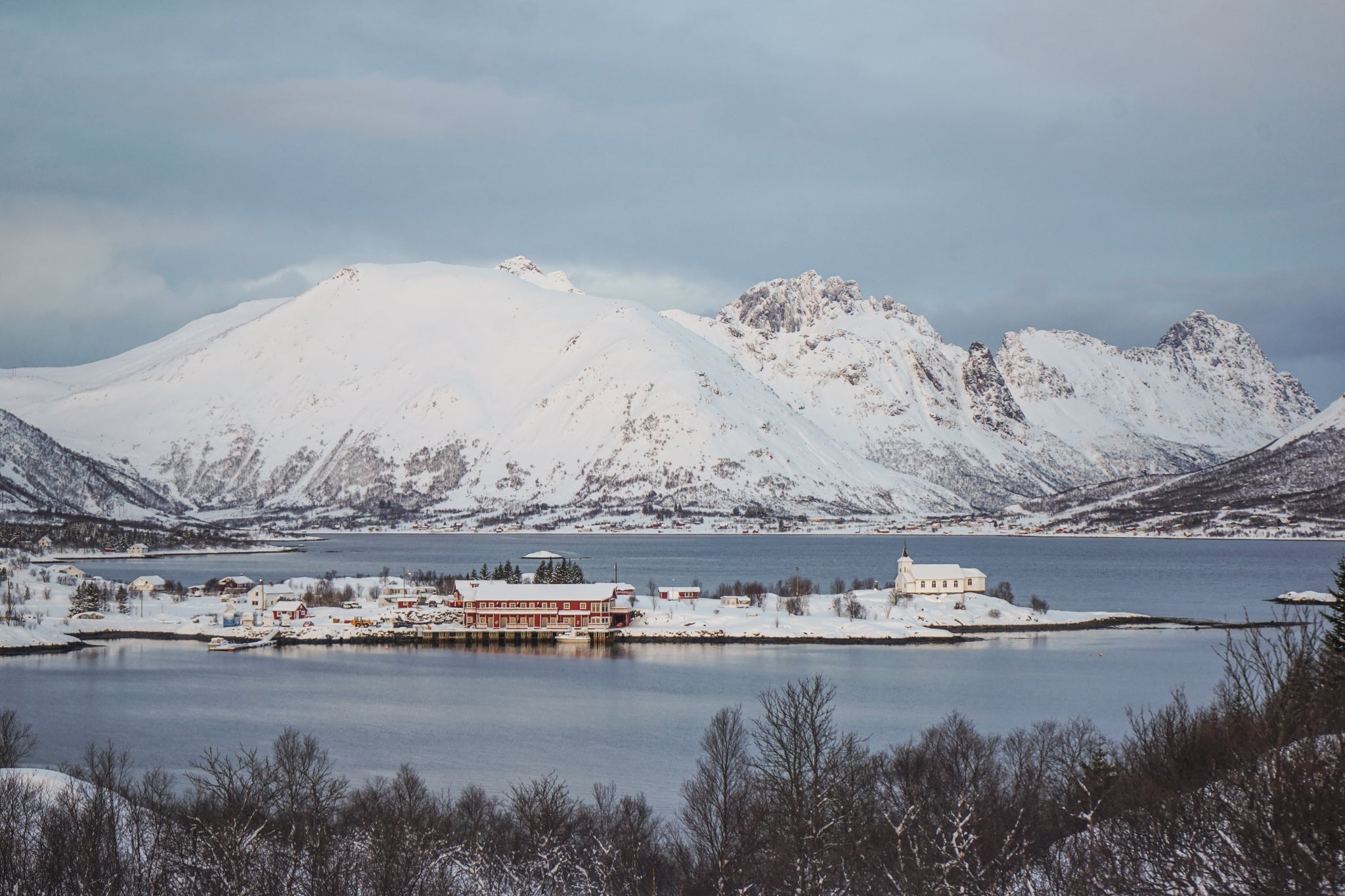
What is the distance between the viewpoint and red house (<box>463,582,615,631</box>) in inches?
3270

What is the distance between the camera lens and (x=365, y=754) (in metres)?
42.6

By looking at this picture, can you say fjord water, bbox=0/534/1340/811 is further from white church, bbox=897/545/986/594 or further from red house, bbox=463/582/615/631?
white church, bbox=897/545/986/594

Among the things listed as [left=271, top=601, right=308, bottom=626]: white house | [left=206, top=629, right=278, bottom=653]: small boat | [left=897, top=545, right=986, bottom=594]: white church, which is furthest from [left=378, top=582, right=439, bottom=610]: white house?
[left=897, top=545, right=986, bottom=594]: white church

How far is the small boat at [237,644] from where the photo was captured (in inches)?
2997

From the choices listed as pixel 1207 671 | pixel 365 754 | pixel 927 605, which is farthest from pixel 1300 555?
pixel 365 754

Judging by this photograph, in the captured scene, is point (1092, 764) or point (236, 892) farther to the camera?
point (1092, 764)

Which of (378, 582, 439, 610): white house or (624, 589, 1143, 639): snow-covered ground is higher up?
(378, 582, 439, 610): white house

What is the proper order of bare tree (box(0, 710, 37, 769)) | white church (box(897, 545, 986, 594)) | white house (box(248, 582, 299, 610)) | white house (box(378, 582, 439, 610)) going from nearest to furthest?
bare tree (box(0, 710, 37, 769)) → white house (box(248, 582, 299, 610)) → white house (box(378, 582, 439, 610)) → white church (box(897, 545, 986, 594))

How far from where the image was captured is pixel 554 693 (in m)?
58.6

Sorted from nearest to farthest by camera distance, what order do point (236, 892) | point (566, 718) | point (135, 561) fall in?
point (236, 892) < point (566, 718) < point (135, 561)

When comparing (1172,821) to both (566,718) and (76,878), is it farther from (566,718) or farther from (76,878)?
(566,718)

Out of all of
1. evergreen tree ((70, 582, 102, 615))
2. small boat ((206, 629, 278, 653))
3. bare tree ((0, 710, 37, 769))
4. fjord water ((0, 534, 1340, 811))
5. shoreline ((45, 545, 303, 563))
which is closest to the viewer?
bare tree ((0, 710, 37, 769))

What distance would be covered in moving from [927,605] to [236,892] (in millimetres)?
73686

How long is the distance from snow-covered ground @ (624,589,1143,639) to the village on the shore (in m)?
0.13
